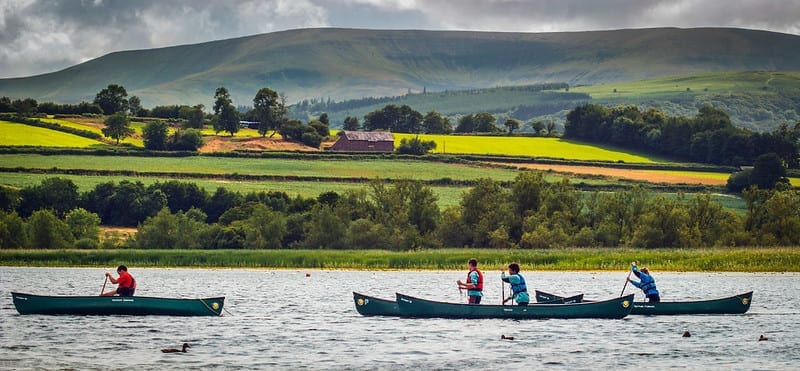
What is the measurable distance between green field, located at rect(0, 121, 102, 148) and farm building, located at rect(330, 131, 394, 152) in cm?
3688

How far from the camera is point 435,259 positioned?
90.7 m

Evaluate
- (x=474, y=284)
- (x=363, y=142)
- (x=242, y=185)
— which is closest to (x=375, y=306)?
(x=474, y=284)

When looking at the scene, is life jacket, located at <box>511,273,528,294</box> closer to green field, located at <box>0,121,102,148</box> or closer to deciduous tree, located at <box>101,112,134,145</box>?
green field, located at <box>0,121,102,148</box>

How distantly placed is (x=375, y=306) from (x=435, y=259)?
36421mm

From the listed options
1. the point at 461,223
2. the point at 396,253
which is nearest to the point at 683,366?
the point at 396,253

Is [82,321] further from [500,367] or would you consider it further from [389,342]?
[500,367]

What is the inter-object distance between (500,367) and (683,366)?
6.42 metres

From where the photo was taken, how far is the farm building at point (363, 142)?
180 metres

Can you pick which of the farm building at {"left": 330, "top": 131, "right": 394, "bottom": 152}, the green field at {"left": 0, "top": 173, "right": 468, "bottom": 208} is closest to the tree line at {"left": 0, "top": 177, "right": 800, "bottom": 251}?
the green field at {"left": 0, "top": 173, "right": 468, "bottom": 208}

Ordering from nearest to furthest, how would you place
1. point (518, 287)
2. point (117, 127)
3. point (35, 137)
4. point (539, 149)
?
point (518, 287), point (35, 137), point (117, 127), point (539, 149)

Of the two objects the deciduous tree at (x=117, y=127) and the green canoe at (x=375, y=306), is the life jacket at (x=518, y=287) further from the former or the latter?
the deciduous tree at (x=117, y=127)

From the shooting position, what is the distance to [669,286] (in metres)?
77.7

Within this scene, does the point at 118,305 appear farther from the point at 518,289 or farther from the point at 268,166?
the point at 268,166

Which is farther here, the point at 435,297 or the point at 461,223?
the point at 461,223
